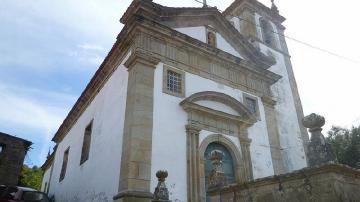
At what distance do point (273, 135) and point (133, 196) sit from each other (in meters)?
6.45

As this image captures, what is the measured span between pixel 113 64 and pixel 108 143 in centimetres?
338

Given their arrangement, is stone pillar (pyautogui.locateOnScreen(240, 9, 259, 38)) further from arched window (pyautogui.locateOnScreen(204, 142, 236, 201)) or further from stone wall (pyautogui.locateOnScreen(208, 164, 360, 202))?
stone wall (pyautogui.locateOnScreen(208, 164, 360, 202))

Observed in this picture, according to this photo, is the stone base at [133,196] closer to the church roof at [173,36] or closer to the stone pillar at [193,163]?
the stone pillar at [193,163]

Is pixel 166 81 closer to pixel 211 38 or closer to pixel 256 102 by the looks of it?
pixel 211 38

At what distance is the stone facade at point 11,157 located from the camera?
1588cm

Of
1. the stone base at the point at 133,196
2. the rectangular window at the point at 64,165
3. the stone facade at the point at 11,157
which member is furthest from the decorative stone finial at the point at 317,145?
the stone facade at the point at 11,157

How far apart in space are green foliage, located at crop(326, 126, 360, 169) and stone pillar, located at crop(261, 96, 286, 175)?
8222mm

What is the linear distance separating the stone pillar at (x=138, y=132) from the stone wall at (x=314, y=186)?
360 cm

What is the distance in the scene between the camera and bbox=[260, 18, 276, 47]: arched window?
16594 mm

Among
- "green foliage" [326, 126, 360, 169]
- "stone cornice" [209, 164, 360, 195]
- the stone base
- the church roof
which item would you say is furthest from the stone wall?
"green foliage" [326, 126, 360, 169]

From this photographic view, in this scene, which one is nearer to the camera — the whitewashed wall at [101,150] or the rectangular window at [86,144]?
the whitewashed wall at [101,150]

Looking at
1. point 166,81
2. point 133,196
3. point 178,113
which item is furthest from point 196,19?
point 133,196

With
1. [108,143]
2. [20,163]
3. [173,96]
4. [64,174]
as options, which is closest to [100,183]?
[108,143]

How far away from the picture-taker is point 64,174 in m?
15.2
